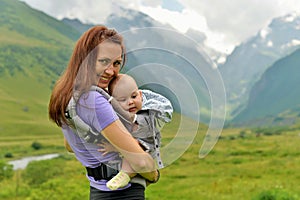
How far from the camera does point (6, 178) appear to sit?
2720 cm

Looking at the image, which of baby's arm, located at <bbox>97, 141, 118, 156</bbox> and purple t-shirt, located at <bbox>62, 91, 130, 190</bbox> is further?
baby's arm, located at <bbox>97, 141, 118, 156</bbox>

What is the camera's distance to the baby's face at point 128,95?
2439 millimetres

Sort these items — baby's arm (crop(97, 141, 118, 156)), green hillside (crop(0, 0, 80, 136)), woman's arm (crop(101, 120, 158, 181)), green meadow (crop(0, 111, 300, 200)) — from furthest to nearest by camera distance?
green hillside (crop(0, 0, 80, 136)) → green meadow (crop(0, 111, 300, 200)) → baby's arm (crop(97, 141, 118, 156)) → woman's arm (crop(101, 120, 158, 181))

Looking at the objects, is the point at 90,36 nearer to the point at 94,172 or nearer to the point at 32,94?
the point at 94,172

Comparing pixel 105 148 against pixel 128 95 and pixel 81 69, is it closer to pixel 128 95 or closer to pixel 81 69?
pixel 128 95

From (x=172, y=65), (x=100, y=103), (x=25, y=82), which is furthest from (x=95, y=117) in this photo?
(x=25, y=82)

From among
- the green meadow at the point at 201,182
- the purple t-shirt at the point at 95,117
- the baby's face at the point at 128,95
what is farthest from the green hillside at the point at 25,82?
the baby's face at the point at 128,95

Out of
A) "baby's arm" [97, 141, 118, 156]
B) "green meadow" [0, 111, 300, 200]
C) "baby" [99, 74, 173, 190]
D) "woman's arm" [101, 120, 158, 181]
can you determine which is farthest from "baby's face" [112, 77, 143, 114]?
"green meadow" [0, 111, 300, 200]

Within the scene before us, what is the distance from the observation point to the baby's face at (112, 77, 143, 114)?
96.0 inches

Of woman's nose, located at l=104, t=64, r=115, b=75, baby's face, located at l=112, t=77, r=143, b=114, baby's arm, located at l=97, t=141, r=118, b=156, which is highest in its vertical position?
woman's nose, located at l=104, t=64, r=115, b=75

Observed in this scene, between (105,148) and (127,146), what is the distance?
0.62 feet

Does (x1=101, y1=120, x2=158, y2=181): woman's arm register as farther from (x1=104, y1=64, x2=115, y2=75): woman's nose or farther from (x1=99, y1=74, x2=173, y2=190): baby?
(x1=104, y1=64, x2=115, y2=75): woman's nose

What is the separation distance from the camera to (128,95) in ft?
8.02

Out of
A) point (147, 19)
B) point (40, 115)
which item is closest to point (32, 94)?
point (40, 115)
